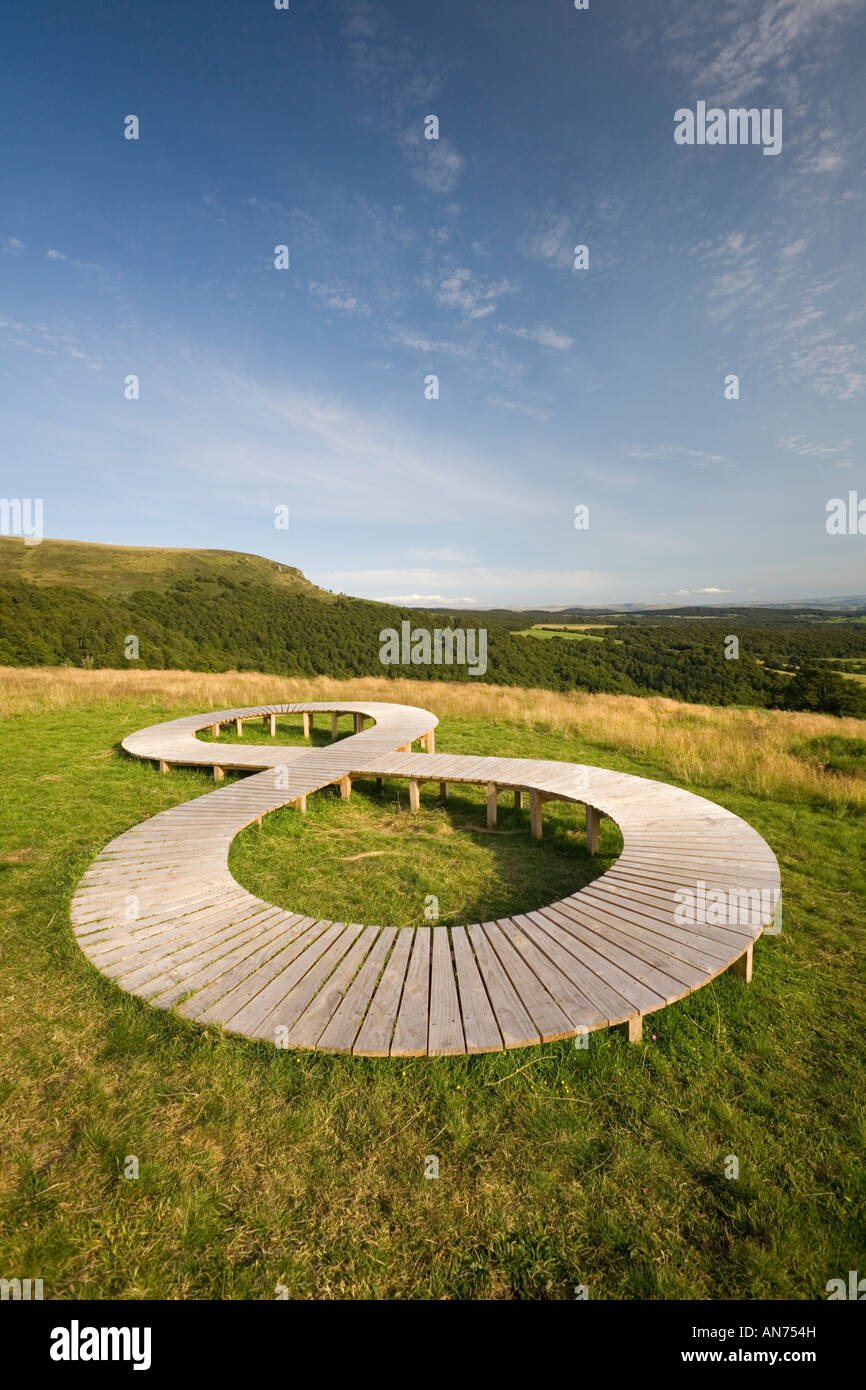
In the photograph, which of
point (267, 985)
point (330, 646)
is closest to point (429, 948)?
point (267, 985)

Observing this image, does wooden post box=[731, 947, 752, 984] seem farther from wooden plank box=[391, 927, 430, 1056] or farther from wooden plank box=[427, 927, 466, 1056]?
wooden plank box=[391, 927, 430, 1056]

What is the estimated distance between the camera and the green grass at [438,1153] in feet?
6.39

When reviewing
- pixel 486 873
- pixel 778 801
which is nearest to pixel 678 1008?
pixel 486 873

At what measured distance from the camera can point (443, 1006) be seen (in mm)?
2975

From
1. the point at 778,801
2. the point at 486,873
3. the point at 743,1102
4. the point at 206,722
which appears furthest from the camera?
the point at 206,722

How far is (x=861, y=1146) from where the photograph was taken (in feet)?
7.99

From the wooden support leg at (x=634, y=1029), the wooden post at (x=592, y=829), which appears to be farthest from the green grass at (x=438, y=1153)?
the wooden post at (x=592, y=829)

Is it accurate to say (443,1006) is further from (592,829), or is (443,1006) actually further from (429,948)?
(592,829)

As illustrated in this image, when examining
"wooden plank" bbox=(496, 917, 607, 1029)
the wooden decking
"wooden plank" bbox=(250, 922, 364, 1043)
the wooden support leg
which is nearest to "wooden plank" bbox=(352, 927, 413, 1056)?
the wooden decking

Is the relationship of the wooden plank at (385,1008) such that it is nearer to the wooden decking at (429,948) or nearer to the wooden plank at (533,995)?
the wooden decking at (429,948)

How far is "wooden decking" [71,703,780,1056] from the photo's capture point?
2875 millimetres

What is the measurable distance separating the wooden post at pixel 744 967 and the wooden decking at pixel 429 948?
13 millimetres
